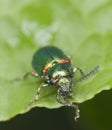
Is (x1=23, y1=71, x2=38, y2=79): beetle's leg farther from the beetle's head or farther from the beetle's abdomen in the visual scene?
the beetle's head

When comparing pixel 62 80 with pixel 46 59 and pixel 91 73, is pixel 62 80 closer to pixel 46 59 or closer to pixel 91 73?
pixel 91 73

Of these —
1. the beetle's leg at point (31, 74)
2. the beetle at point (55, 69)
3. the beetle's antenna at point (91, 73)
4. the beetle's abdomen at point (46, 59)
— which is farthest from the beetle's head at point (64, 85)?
the beetle's leg at point (31, 74)

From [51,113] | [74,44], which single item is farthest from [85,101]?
[74,44]

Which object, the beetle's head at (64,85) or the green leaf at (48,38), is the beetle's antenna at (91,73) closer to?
the green leaf at (48,38)

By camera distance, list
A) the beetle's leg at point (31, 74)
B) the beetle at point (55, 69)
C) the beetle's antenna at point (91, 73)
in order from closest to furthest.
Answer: the beetle's antenna at point (91, 73)
the beetle at point (55, 69)
the beetle's leg at point (31, 74)

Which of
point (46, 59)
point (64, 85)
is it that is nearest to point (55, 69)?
point (46, 59)

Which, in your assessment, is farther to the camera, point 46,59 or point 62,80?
point 46,59
